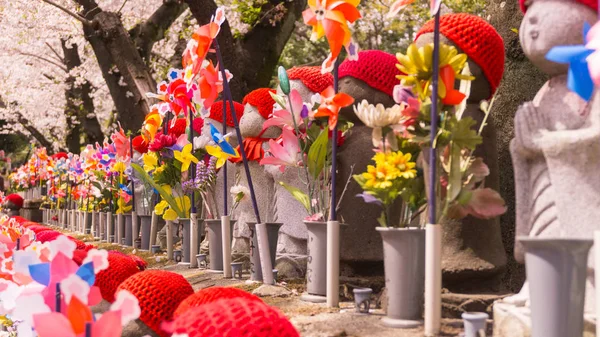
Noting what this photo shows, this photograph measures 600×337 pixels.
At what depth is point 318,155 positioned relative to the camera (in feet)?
12.9

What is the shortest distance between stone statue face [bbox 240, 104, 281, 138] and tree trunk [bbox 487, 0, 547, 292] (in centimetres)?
143

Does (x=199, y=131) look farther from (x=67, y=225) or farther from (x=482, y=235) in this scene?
(x=67, y=225)

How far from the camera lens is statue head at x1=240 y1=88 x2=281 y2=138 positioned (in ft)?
16.4

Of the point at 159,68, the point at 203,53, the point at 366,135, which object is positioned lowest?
the point at 366,135

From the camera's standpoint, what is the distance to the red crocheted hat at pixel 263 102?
4984 mm

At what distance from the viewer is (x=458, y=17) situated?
3627 mm

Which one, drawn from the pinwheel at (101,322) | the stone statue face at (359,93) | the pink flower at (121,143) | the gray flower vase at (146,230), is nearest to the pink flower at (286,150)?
the stone statue face at (359,93)

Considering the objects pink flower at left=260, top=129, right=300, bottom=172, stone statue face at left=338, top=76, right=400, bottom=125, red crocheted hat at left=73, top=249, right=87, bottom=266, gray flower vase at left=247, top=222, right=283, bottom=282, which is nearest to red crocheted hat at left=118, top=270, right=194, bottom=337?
red crocheted hat at left=73, top=249, right=87, bottom=266

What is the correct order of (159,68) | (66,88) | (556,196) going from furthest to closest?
1. (66,88)
2. (159,68)
3. (556,196)

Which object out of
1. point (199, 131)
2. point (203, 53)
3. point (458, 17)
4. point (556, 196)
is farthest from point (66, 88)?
point (556, 196)

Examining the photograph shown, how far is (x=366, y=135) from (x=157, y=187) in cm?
236

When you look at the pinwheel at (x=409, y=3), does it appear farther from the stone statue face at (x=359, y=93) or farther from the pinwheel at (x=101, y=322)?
the pinwheel at (x=101, y=322)

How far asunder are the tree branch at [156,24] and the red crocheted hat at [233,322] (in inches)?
299

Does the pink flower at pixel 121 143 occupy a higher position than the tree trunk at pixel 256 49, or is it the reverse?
the tree trunk at pixel 256 49
